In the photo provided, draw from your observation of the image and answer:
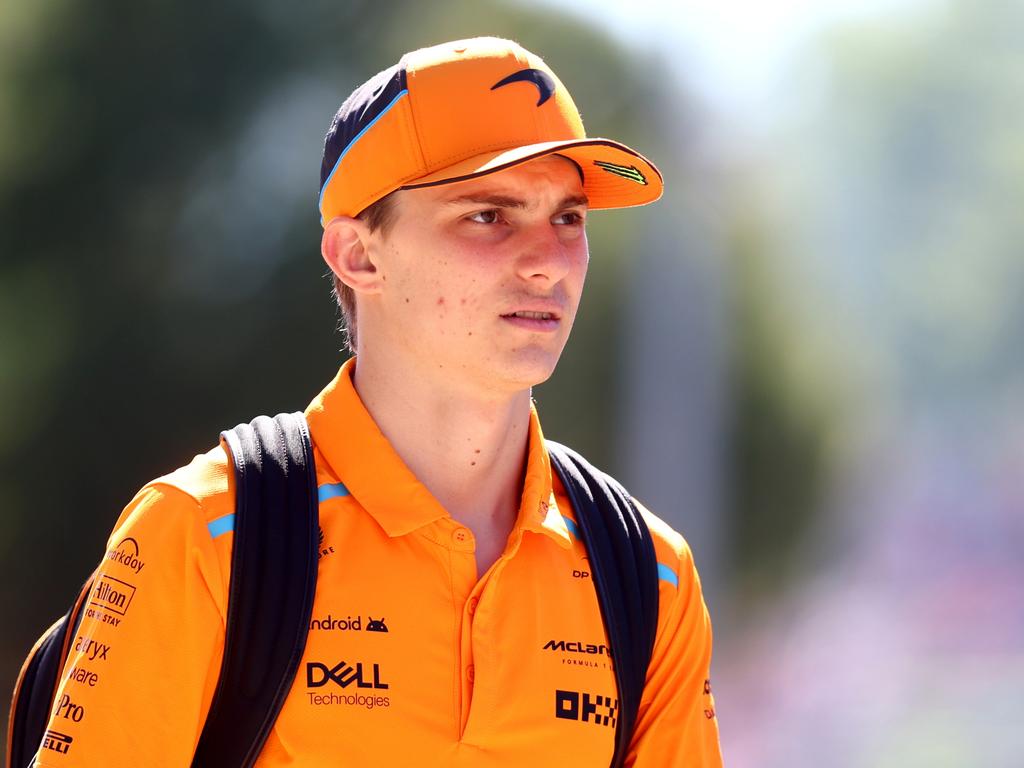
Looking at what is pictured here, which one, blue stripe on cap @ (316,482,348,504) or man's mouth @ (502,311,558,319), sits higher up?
man's mouth @ (502,311,558,319)

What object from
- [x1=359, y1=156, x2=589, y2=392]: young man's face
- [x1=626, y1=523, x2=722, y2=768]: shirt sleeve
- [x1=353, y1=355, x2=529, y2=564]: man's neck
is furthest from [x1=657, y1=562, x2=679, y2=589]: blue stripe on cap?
[x1=359, y1=156, x2=589, y2=392]: young man's face

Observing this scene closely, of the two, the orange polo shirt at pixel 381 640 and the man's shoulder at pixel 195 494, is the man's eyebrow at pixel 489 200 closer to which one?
the orange polo shirt at pixel 381 640

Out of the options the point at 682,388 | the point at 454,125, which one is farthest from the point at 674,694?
the point at 682,388

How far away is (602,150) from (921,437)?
15.2m

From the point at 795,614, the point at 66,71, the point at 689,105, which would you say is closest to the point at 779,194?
the point at 689,105

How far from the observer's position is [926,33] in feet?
64.8

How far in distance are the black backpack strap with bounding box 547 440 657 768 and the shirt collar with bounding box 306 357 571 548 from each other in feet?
0.18

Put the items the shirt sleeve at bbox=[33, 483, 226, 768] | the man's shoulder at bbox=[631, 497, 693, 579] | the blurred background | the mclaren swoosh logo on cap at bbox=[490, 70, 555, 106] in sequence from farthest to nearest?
the blurred background → the man's shoulder at bbox=[631, 497, 693, 579] → the mclaren swoosh logo on cap at bbox=[490, 70, 555, 106] → the shirt sleeve at bbox=[33, 483, 226, 768]

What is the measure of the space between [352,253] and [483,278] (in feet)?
0.94

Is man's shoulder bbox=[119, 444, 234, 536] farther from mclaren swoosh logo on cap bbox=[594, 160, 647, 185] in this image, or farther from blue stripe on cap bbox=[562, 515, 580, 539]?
mclaren swoosh logo on cap bbox=[594, 160, 647, 185]

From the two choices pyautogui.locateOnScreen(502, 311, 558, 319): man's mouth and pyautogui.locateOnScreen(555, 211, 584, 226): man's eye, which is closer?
pyautogui.locateOnScreen(502, 311, 558, 319): man's mouth

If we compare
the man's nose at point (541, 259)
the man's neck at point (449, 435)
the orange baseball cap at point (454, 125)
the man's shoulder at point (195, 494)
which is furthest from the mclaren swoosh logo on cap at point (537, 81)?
the man's shoulder at point (195, 494)

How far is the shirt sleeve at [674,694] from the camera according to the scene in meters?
2.20

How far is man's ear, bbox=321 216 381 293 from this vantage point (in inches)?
86.6
